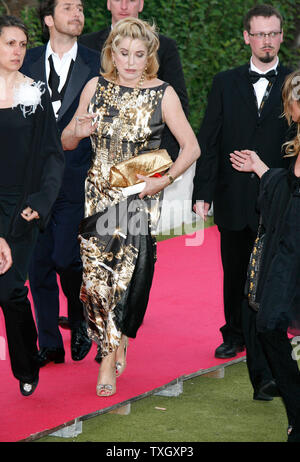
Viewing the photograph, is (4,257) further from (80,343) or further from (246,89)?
(246,89)

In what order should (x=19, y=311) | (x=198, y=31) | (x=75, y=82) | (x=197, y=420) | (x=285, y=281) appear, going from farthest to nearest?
(x=198, y=31), (x=75, y=82), (x=197, y=420), (x=19, y=311), (x=285, y=281)

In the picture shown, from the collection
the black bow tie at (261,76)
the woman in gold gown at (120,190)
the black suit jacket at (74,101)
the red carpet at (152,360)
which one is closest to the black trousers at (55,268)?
the black suit jacket at (74,101)

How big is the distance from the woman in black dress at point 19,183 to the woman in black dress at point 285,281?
126 centimetres

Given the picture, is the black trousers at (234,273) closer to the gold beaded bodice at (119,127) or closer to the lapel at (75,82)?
the gold beaded bodice at (119,127)

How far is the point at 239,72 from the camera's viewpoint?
260 inches

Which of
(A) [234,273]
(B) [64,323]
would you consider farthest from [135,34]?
(B) [64,323]

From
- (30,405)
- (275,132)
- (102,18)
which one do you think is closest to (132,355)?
(30,405)

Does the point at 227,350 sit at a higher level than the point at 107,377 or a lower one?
lower

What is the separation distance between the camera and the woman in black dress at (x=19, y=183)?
538cm

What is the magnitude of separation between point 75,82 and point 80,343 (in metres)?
1.72

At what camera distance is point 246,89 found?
6547mm

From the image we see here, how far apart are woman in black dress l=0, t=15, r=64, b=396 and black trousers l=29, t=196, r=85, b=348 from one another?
3.25 feet

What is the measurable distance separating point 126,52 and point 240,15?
7330 mm

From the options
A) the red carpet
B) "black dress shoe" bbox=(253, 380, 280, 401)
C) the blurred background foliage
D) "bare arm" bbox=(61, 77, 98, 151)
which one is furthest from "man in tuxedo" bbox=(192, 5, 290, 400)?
the blurred background foliage
